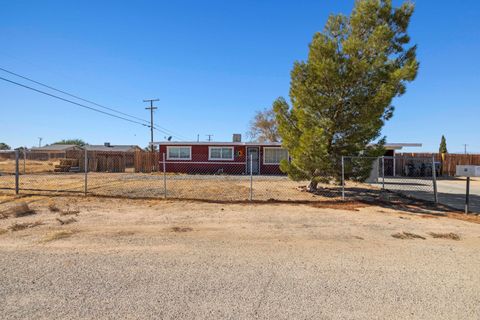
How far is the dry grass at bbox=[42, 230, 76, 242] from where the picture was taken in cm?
517

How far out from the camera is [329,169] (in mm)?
10977

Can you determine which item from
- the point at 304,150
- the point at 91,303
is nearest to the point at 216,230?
the point at 91,303

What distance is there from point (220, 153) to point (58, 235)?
60.3 feet

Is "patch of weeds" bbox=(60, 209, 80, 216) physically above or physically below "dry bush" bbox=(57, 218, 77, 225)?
above

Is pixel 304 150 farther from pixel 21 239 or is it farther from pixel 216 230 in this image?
pixel 21 239

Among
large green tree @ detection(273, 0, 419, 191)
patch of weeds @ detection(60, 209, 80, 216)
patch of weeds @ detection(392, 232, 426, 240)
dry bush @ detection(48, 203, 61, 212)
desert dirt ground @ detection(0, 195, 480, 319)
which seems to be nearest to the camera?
desert dirt ground @ detection(0, 195, 480, 319)

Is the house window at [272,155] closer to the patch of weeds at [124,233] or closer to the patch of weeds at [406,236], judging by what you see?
the patch of weeds at [406,236]

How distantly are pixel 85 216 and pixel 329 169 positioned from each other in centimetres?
828

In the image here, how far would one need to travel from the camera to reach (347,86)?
10625 millimetres

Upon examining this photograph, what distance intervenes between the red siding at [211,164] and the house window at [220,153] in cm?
25

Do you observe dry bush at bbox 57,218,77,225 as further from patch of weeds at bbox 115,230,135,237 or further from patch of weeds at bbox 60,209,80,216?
patch of weeds at bbox 115,230,135,237

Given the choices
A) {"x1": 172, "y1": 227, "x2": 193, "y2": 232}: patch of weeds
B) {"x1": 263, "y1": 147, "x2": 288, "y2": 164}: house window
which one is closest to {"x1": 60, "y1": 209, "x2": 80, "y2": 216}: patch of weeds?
{"x1": 172, "y1": 227, "x2": 193, "y2": 232}: patch of weeds

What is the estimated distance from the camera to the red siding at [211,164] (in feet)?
76.7

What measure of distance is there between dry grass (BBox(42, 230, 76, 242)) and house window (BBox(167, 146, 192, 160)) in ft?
59.7
